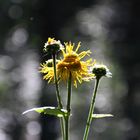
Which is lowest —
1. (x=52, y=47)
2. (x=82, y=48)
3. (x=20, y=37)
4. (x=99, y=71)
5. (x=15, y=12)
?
(x=99, y=71)

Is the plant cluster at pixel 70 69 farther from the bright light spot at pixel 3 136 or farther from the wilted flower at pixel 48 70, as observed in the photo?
the bright light spot at pixel 3 136

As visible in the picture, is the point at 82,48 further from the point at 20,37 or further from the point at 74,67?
the point at 74,67

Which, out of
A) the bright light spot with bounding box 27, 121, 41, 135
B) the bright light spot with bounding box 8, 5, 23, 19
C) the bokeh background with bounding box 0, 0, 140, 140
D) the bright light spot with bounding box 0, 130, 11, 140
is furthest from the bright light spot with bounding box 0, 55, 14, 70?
the bright light spot with bounding box 0, 130, 11, 140

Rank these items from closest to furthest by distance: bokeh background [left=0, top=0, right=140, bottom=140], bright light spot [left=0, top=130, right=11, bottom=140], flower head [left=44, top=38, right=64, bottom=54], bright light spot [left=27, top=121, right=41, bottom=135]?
flower head [left=44, top=38, right=64, bottom=54], bright light spot [left=0, top=130, right=11, bottom=140], bokeh background [left=0, top=0, right=140, bottom=140], bright light spot [left=27, top=121, right=41, bottom=135]

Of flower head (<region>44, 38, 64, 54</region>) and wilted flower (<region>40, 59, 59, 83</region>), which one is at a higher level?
flower head (<region>44, 38, 64, 54</region>)

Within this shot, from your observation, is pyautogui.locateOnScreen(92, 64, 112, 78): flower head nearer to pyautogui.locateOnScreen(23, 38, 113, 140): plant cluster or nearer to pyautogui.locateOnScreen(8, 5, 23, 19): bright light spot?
pyautogui.locateOnScreen(23, 38, 113, 140): plant cluster

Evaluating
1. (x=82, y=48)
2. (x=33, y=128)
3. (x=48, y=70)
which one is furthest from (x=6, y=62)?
(x=48, y=70)

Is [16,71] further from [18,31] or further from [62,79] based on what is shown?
[62,79]
